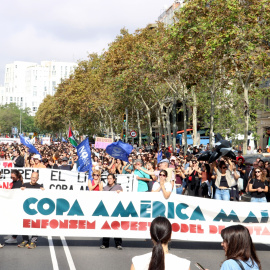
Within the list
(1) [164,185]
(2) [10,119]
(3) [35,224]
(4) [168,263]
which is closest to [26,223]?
(3) [35,224]

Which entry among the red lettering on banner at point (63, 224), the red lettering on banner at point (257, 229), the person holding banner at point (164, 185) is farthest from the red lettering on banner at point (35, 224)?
the red lettering on banner at point (257, 229)

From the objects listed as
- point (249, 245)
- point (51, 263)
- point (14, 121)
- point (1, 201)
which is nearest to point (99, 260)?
point (51, 263)

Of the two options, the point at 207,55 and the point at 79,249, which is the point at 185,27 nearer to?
the point at 207,55

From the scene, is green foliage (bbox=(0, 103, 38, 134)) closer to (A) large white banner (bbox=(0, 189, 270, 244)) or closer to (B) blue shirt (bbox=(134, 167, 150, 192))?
(B) blue shirt (bbox=(134, 167, 150, 192))

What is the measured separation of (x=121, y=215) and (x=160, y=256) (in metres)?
6.30

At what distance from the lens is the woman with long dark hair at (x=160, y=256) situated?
4.02m

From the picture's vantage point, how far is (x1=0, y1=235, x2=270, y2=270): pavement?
8977 mm

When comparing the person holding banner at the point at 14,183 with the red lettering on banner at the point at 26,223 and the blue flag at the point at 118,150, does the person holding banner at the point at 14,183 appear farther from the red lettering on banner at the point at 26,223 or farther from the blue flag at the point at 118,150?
the blue flag at the point at 118,150

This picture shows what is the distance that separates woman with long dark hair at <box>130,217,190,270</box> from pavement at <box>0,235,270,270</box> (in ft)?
15.7

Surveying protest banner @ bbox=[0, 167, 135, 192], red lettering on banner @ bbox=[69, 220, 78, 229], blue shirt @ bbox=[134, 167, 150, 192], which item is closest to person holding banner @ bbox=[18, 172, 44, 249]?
red lettering on banner @ bbox=[69, 220, 78, 229]

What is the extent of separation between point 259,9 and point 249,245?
2207 centimetres

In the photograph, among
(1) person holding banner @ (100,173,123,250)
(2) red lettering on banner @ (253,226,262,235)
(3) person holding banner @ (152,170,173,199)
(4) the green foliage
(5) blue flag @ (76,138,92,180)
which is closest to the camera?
(2) red lettering on banner @ (253,226,262,235)

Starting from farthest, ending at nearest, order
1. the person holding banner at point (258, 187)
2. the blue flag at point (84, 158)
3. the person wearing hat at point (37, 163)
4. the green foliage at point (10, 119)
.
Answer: the green foliage at point (10, 119) < the person wearing hat at point (37, 163) < the blue flag at point (84, 158) < the person holding banner at point (258, 187)

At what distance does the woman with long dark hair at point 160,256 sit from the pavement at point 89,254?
188 inches
